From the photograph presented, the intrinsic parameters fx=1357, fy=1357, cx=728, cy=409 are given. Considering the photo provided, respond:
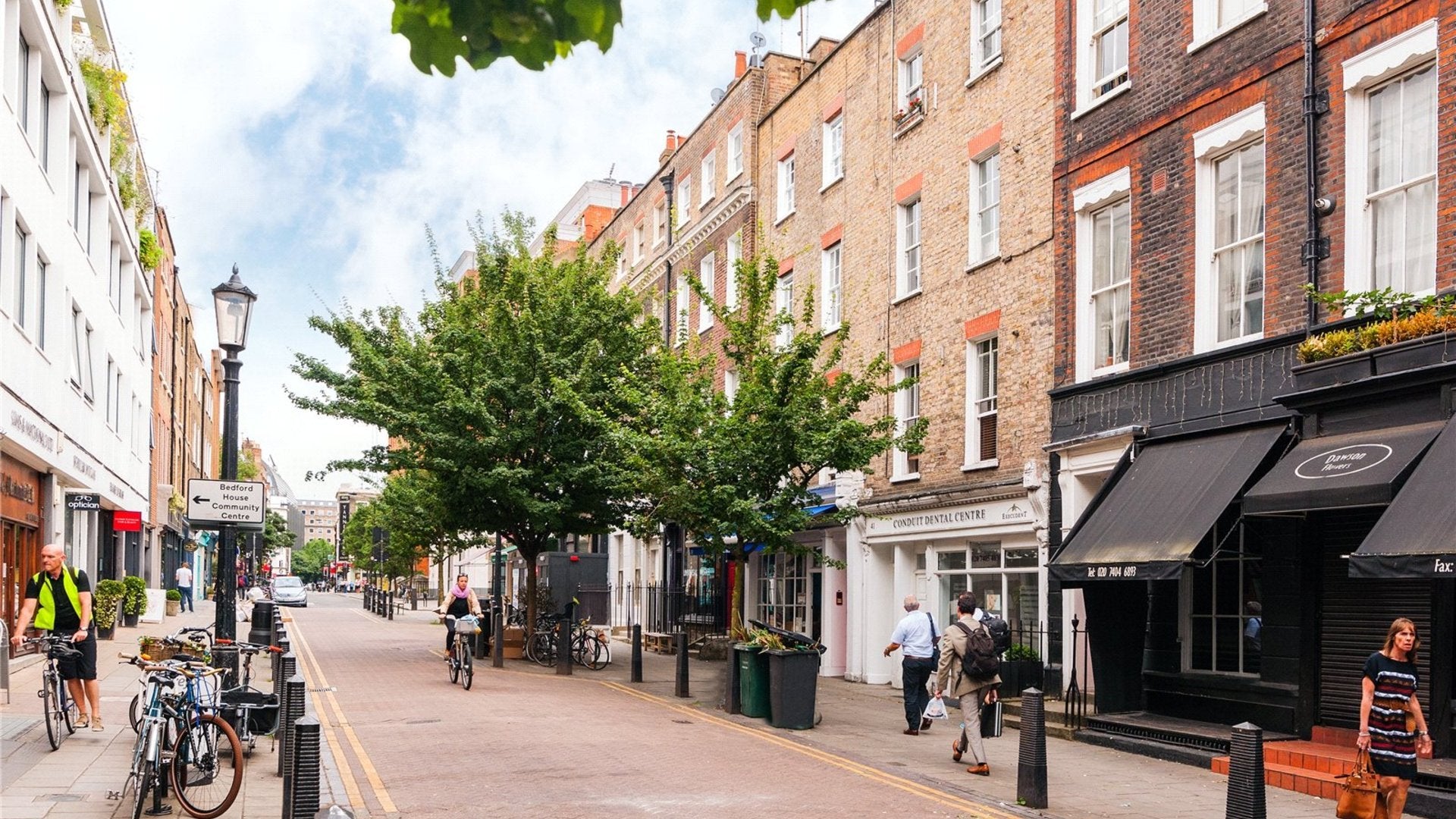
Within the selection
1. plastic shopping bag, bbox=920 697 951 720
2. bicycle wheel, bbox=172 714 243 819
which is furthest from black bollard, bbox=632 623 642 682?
bicycle wheel, bbox=172 714 243 819

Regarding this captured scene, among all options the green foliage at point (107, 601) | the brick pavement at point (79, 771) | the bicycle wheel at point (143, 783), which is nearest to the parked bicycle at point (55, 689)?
the brick pavement at point (79, 771)

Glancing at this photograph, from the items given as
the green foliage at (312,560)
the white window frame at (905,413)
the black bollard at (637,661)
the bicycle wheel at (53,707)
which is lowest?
the green foliage at (312,560)

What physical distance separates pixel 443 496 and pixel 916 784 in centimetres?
1609

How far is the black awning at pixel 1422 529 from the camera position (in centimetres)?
1070

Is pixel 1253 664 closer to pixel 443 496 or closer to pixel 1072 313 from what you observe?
pixel 1072 313

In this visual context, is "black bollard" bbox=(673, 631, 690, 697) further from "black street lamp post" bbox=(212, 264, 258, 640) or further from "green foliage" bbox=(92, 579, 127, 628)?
"green foliage" bbox=(92, 579, 127, 628)

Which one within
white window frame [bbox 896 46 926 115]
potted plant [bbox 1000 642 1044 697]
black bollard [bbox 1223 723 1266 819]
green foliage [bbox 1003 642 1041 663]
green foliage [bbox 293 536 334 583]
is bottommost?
green foliage [bbox 293 536 334 583]

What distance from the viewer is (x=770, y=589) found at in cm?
3012

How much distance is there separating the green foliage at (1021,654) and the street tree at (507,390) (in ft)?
27.8

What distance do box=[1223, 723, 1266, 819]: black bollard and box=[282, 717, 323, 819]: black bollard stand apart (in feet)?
18.2

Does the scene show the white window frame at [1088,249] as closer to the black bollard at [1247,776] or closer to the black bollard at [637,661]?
the black bollard at [637,661]

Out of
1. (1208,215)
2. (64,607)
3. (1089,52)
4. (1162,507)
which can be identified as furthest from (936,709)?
(1089,52)

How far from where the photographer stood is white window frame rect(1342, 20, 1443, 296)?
13250mm

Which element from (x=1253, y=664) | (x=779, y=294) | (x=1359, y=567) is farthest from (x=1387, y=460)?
(x=779, y=294)
